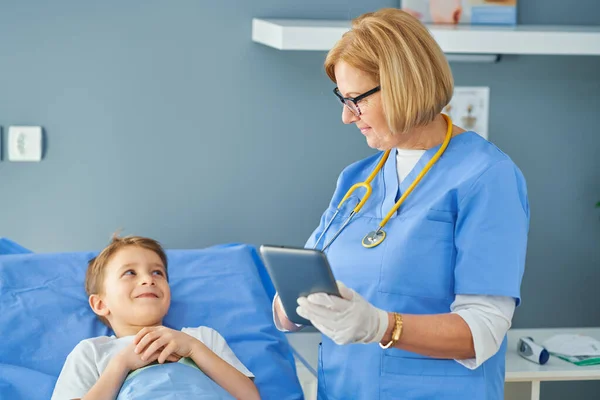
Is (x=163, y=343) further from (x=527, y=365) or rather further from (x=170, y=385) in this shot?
(x=527, y=365)

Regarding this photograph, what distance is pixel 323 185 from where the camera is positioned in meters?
2.62

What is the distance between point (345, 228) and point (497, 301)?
363 mm

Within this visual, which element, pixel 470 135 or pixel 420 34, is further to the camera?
pixel 470 135

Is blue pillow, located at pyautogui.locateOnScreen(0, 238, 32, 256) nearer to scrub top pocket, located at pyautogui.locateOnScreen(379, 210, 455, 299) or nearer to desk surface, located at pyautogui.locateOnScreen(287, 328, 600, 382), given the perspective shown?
desk surface, located at pyautogui.locateOnScreen(287, 328, 600, 382)

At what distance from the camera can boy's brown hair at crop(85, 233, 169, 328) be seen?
199cm

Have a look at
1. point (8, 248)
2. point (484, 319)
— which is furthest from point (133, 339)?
point (484, 319)

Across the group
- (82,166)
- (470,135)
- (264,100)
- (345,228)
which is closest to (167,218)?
(82,166)

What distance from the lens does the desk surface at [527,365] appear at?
7.49 feet

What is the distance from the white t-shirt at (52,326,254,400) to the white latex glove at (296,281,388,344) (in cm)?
57

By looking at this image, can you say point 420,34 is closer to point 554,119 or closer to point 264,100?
point 264,100

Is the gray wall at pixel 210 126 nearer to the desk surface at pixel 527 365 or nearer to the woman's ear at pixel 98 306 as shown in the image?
the desk surface at pixel 527 365

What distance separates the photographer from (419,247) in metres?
1.51

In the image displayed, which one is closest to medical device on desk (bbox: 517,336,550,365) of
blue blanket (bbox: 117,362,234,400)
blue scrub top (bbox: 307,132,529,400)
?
blue scrub top (bbox: 307,132,529,400)

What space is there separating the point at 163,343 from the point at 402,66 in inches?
30.8
